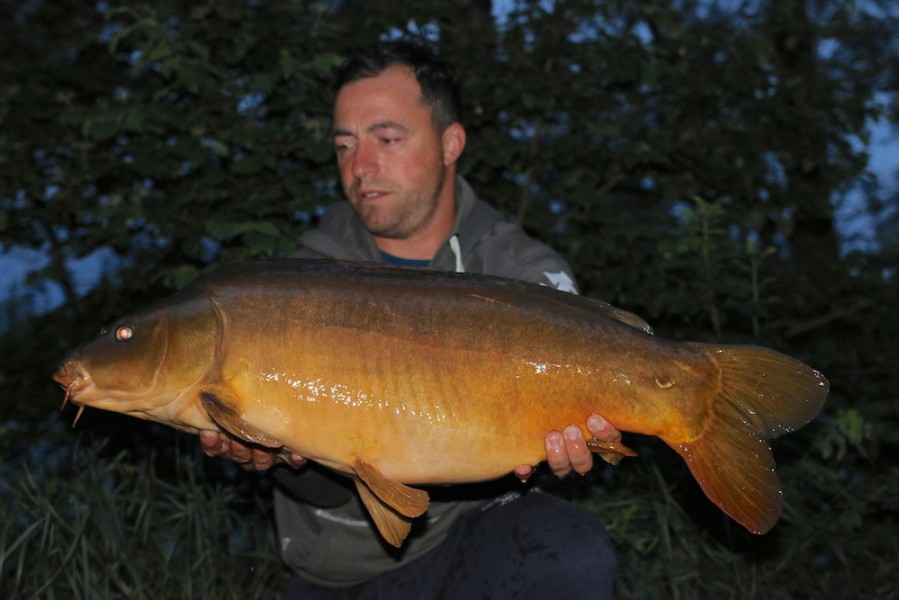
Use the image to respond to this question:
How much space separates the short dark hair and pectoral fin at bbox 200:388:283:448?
1206mm

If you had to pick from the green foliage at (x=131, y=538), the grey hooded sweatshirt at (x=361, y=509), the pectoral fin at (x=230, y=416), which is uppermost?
the pectoral fin at (x=230, y=416)

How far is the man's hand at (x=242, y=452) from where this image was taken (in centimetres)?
200

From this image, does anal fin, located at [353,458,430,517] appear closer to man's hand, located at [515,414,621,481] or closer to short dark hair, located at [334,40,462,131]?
man's hand, located at [515,414,621,481]

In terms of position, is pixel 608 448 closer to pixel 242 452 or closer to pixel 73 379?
pixel 242 452

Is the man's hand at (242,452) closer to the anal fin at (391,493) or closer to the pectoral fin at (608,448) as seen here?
the anal fin at (391,493)

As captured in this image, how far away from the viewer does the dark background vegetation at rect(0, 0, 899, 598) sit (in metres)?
2.94

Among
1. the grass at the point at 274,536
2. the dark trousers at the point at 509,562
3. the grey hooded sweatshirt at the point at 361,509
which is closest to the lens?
the dark trousers at the point at 509,562

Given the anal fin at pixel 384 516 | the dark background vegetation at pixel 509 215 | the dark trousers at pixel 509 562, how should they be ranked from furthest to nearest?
the dark background vegetation at pixel 509 215
the dark trousers at pixel 509 562
the anal fin at pixel 384 516

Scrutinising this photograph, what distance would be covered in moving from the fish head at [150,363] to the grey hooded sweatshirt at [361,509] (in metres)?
0.47

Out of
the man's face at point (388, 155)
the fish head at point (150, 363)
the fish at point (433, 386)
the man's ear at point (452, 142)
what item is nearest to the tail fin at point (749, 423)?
the fish at point (433, 386)

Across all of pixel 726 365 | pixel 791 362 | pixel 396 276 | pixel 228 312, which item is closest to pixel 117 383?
pixel 228 312

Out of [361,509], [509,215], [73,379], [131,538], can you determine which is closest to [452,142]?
[509,215]

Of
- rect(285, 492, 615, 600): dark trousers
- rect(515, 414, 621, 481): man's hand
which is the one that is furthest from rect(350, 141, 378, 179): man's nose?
rect(515, 414, 621, 481): man's hand

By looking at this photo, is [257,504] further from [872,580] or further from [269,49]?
[872,580]
